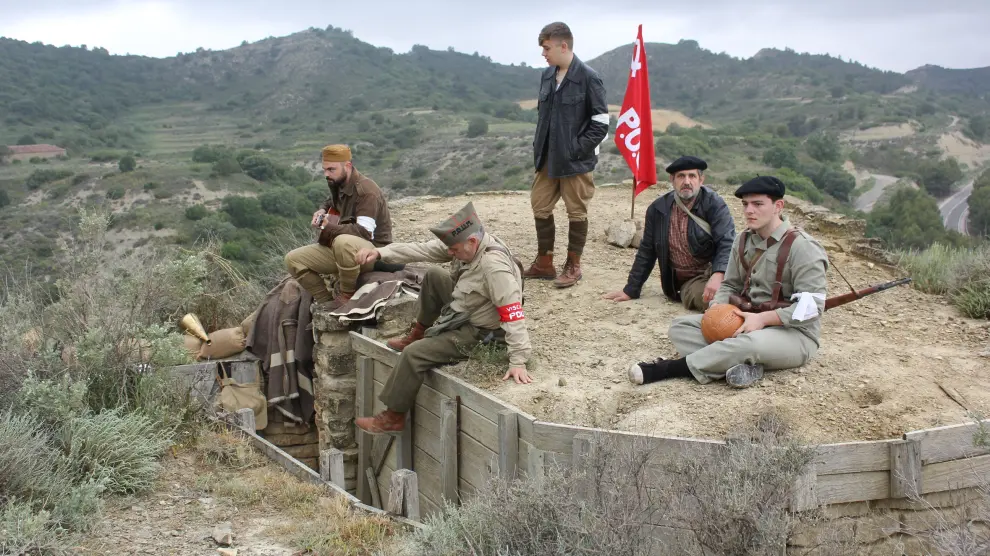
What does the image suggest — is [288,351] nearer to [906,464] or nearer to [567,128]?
[567,128]

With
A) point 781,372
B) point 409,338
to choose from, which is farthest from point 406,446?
point 781,372

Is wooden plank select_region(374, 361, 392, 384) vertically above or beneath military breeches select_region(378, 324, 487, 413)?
beneath

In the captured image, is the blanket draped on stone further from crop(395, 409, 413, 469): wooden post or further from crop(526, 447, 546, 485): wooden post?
crop(526, 447, 546, 485): wooden post

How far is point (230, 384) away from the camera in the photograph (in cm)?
905

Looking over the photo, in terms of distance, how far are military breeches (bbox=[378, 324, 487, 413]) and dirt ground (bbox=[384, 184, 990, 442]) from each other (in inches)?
7.2

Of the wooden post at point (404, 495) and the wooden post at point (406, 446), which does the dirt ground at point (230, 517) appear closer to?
the wooden post at point (404, 495)

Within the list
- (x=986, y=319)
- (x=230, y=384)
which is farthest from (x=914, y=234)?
(x=230, y=384)

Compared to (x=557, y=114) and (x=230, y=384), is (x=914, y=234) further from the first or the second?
(x=230, y=384)

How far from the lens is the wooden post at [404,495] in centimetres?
577

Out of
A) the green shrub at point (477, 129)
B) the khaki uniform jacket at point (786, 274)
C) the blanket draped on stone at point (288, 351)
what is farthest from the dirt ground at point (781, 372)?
the green shrub at point (477, 129)

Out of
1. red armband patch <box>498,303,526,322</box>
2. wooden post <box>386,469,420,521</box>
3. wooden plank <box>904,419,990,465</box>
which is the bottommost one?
wooden post <box>386,469,420,521</box>

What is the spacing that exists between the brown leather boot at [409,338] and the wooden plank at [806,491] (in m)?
3.41

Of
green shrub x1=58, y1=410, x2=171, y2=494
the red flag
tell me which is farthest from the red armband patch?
the red flag

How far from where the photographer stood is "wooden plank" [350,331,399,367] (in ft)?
24.1
